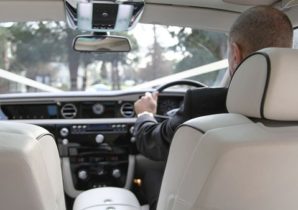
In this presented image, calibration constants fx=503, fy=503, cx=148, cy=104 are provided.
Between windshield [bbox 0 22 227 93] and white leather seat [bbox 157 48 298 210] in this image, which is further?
windshield [bbox 0 22 227 93]

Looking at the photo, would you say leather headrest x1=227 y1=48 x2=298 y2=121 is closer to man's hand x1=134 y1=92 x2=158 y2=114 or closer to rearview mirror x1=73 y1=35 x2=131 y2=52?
man's hand x1=134 y1=92 x2=158 y2=114

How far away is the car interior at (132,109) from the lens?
5.35 feet

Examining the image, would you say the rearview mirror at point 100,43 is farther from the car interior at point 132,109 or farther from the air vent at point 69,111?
the air vent at point 69,111

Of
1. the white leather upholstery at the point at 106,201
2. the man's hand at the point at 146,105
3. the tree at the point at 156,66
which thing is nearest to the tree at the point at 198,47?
the tree at the point at 156,66

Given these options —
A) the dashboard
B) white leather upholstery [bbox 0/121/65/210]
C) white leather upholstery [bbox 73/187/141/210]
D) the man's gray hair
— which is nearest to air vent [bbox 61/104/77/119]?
the dashboard

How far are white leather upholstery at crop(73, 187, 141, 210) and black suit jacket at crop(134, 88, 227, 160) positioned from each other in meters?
0.26

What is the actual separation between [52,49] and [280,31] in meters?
2.94

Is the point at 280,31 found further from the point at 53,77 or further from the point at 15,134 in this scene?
the point at 53,77

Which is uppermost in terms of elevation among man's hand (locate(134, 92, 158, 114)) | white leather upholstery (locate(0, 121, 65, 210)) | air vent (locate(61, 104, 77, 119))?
white leather upholstery (locate(0, 121, 65, 210))

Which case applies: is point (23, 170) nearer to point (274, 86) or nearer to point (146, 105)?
point (274, 86)

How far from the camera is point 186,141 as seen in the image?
6.02 feet

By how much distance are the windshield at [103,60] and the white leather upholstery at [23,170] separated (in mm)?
2468

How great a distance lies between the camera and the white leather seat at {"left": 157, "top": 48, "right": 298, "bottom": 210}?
161 cm

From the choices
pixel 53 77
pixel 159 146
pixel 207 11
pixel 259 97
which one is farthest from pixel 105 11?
pixel 259 97
